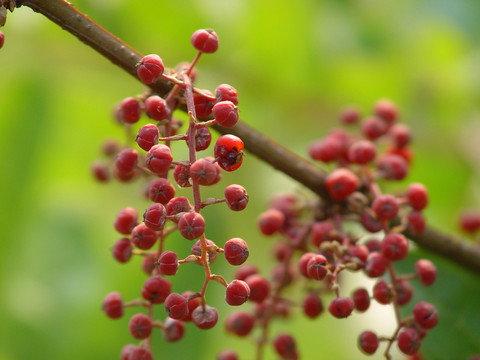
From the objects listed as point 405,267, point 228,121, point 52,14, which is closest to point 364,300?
point 405,267

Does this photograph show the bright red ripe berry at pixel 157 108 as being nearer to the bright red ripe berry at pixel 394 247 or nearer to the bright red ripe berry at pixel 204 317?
the bright red ripe berry at pixel 204 317

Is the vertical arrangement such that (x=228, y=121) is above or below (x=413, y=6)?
below

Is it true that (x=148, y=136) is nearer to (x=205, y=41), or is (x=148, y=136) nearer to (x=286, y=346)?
(x=205, y=41)

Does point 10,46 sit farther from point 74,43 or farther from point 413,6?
point 413,6

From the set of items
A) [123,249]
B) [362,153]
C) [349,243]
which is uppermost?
[362,153]

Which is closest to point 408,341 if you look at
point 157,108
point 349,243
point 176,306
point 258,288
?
point 349,243

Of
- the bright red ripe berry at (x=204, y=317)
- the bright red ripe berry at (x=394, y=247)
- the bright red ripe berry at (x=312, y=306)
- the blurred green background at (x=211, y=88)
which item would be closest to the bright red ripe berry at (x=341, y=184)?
the bright red ripe berry at (x=394, y=247)

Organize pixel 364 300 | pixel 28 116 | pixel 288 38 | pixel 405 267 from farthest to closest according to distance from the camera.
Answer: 1. pixel 288 38
2. pixel 28 116
3. pixel 405 267
4. pixel 364 300

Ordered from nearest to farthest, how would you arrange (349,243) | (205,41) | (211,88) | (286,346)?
(205,41) → (349,243) → (286,346) → (211,88)
